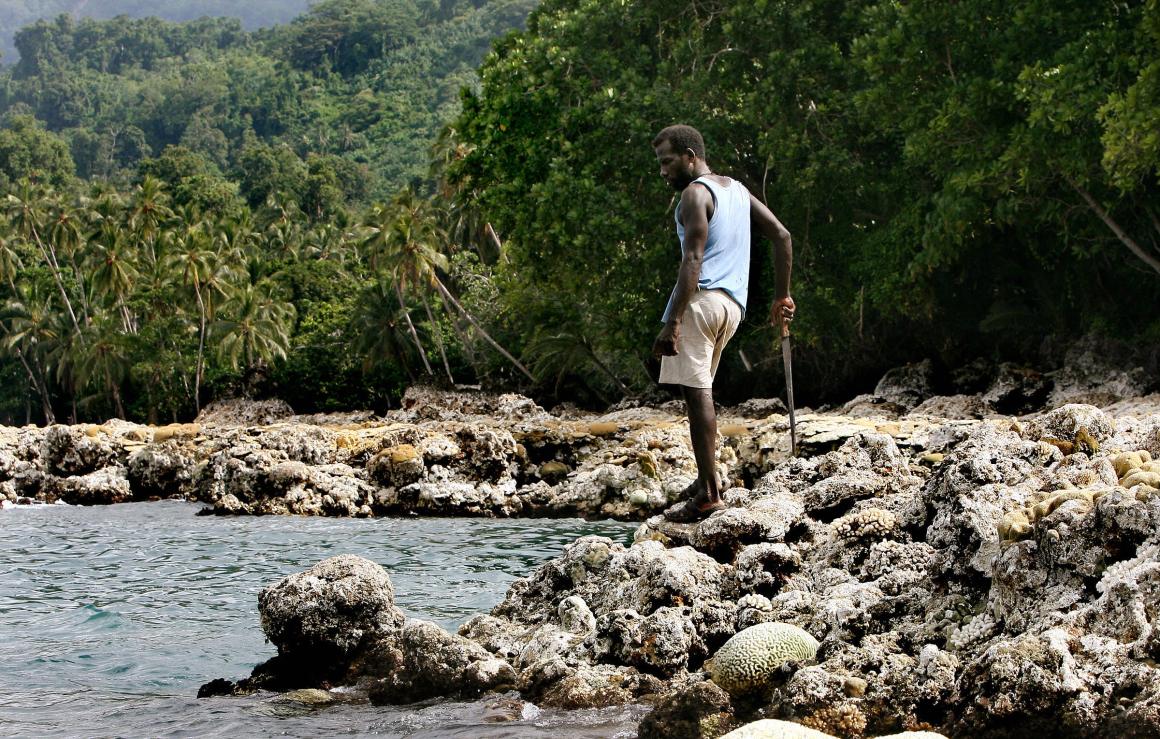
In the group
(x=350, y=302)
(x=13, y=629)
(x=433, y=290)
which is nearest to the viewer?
(x=13, y=629)

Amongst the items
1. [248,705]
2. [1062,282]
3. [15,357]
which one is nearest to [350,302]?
[15,357]

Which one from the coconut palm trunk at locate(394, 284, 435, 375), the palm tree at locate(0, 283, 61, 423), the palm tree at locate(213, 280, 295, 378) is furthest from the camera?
the palm tree at locate(0, 283, 61, 423)

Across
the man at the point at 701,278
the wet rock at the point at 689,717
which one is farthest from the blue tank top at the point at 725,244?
the wet rock at the point at 689,717

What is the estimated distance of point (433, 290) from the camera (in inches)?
1806

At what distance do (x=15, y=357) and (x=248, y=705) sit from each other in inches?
2216

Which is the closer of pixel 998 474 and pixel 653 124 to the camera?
pixel 998 474

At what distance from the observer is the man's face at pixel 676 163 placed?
21.6 ft

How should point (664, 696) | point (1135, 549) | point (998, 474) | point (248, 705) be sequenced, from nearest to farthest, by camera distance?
point (1135, 549) < point (664, 696) < point (248, 705) < point (998, 474)

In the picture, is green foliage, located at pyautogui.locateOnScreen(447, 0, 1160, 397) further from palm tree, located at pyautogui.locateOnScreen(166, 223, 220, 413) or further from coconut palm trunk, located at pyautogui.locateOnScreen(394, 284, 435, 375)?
palm tree, located at pyautogui.locateOnScreen(166, 223, 220, 413)

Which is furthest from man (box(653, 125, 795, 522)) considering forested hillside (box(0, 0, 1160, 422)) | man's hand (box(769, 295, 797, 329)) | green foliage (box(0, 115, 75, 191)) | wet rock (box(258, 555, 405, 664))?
green foliage (box(0, 115, 75, 191))

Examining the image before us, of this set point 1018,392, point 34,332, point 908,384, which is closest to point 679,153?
point 1018,392

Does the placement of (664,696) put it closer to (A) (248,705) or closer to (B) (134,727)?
(A) (248,705)

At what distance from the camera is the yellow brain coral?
5379 mm

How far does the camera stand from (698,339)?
21.2 feet
